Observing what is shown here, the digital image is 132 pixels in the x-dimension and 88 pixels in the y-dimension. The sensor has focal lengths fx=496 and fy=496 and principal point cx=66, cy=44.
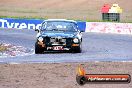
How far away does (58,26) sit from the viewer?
19.1 metres

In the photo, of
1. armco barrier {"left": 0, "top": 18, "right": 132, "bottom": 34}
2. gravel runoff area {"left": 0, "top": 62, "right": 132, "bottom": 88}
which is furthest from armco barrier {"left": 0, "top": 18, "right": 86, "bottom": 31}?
gravel runoff area {"left": 0, "top": 62, "right": 132, "bottom": 88}

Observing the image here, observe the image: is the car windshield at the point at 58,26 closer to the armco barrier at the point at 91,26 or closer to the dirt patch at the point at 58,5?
the armco barrier at the point at 91,26

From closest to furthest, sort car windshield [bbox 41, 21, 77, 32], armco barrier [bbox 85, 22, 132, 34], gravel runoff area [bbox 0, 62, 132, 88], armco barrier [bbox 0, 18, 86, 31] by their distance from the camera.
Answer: gravel runoff area [bbox 0, 62, 132, 88]
car windshield [bbox 41, 21, 77, 32]
armco barrier [bbox 85, 22, 132, 34]
armco barrier [bbox 0, 18, 86, 31]

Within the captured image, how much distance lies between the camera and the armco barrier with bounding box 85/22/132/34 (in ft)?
105

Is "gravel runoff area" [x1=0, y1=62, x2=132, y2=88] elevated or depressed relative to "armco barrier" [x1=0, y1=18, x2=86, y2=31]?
elevated

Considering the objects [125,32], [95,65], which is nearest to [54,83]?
[95,65]

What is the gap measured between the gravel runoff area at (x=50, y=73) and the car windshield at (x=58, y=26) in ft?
17.7

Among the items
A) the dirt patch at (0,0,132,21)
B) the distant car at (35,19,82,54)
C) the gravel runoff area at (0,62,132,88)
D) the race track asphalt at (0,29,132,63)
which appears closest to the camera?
the gravel runoff area at (0,62,132,88)

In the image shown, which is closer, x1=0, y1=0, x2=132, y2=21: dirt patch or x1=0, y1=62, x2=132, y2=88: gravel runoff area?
x1=0, y1=62, x2=132, y2=88: gravel runoff area

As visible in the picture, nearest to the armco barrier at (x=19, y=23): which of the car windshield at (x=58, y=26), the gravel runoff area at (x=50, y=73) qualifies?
the car windshield at (x=58, y=26)

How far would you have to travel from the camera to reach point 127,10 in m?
Result: 66.1

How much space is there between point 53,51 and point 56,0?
57670 millimetres

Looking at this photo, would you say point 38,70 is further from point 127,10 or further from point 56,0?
point 56,0

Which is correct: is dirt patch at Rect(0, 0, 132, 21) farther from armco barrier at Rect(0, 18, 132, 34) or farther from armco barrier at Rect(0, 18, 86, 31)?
armco barrier at Rect(0, 18, 132, 34)
